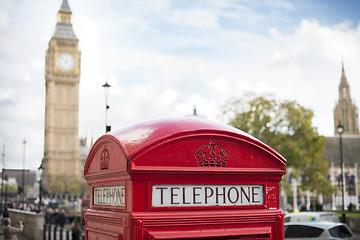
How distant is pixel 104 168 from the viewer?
298cm

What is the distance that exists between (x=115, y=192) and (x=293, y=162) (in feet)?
107

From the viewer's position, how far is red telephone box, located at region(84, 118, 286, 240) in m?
2.49

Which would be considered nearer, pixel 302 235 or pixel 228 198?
pixel 228 198

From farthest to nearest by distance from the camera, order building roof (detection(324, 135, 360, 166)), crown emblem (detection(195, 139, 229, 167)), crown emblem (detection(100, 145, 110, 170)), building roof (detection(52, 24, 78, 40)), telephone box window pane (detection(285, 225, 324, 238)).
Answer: building roof (detection(52, 24, 78, 40)), building roof (detection(324, 135, 360, 166)), telephone box window pane (detection(285, 225, 324, 238)), crown emblem (detection(100, 145, 110, 170)), crown emblem (detection(195, 139, 229, 167))

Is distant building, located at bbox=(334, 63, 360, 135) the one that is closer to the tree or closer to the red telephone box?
the tree

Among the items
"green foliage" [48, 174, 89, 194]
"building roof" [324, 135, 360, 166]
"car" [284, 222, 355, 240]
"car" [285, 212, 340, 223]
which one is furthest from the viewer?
"green foliage" [48, 174, 89, 194]

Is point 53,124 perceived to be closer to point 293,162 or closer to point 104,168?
point 293,162

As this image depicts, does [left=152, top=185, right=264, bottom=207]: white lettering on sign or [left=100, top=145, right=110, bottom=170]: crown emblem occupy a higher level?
[left=100, top=145, right=110, bottom=170]: crown emblem

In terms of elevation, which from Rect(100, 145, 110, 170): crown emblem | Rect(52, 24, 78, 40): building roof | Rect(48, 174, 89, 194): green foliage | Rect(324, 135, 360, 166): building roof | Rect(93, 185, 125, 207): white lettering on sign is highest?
Rect(52, 24, 78, 40): building roof

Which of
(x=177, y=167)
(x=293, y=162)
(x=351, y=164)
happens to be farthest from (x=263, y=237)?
(x=351, y=164)

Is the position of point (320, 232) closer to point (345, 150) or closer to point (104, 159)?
point (104, 159)

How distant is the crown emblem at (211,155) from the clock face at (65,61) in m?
100

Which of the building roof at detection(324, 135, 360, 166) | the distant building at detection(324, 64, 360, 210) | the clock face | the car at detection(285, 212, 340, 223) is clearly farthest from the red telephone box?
the clock face

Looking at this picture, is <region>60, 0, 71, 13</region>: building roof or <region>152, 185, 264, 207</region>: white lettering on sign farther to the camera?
<region>60, 0, 71, 13</region>: building roof
